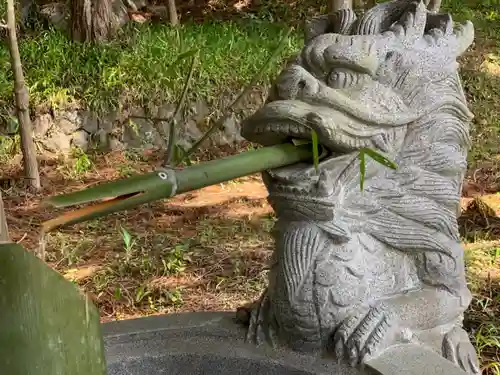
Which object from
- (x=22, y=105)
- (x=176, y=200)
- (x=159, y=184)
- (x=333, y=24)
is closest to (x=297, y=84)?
(x=333, y=24)

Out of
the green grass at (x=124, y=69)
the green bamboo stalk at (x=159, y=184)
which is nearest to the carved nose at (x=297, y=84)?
the green bamboo stalk at (x=159, y=184)

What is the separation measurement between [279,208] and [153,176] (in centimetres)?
46

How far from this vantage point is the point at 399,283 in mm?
1453

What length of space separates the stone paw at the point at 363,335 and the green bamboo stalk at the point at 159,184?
1.08ft

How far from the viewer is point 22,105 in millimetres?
4348

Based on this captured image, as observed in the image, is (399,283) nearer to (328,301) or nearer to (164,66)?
(328,301)

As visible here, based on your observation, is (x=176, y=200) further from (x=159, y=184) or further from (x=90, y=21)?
(x=159, y=184)

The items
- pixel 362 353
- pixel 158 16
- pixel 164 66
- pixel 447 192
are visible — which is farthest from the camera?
pixel 158 16

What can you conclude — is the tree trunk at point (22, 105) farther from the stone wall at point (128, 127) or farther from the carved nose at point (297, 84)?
the carved nose at point (297, 84)

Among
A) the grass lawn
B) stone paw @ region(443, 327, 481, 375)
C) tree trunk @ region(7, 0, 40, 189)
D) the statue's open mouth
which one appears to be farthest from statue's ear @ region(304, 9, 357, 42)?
tree trunk @ region(7, 0, 40, 189)

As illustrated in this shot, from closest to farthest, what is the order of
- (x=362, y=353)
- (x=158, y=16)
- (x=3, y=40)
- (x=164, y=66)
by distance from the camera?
1. (x=362, y=353)
2. (x=164, y=66)
3. (x=3, y=40)
4. (x=158, y=16)

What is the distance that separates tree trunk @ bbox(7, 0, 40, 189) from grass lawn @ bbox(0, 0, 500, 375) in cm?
16

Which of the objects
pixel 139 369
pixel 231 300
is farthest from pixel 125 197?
pixel 231 300

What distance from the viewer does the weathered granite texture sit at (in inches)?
53.6
